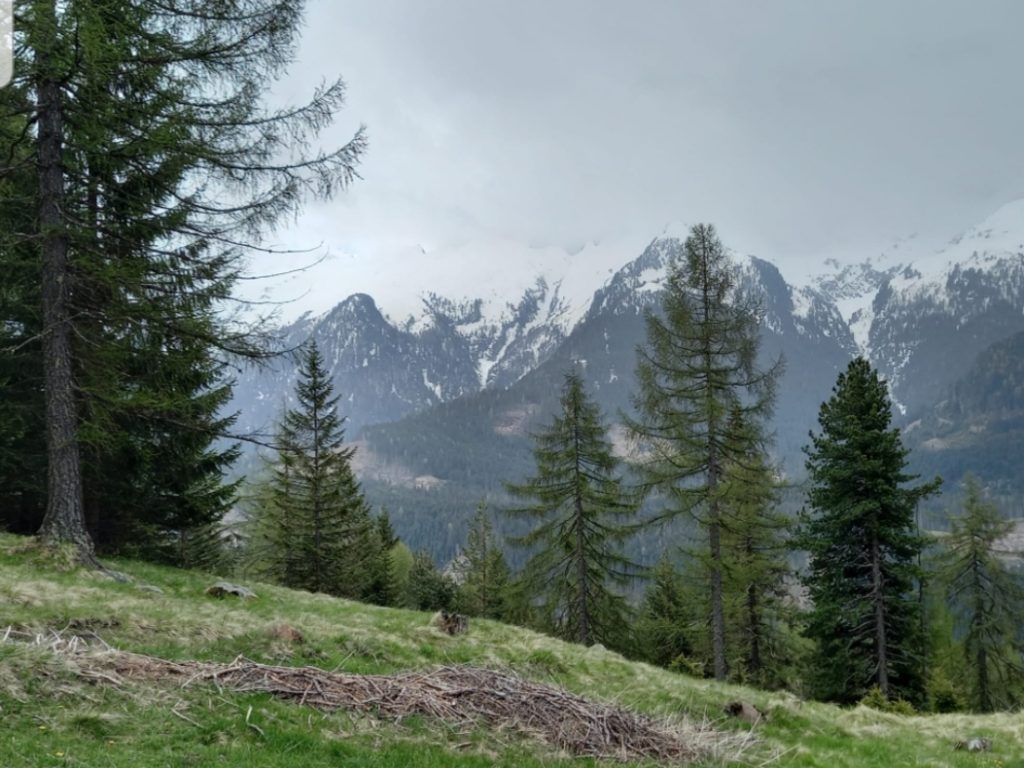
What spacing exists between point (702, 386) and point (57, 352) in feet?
60.0

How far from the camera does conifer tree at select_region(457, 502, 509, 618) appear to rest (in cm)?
4891

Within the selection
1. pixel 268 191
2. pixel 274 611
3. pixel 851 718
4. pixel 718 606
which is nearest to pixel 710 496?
pixel 718 606

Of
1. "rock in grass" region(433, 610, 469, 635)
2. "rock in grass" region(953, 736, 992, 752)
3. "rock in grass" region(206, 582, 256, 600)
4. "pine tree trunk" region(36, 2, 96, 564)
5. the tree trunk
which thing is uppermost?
"pine tree trunk" region(36, 2, 96, 564)

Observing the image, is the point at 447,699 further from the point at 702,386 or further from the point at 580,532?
the point at 580,532

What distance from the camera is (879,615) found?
915 inches

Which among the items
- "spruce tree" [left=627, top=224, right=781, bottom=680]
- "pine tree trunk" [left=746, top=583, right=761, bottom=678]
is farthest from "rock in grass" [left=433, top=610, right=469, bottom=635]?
"pine tree trunk" [left=746, top=583, right=761, bottom=678]

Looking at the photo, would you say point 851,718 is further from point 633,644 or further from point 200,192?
point 633,644

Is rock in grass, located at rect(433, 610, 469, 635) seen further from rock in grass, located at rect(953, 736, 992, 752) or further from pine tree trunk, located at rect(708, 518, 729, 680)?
pine tree trunk, located at rect(708, 518, 729, 680)

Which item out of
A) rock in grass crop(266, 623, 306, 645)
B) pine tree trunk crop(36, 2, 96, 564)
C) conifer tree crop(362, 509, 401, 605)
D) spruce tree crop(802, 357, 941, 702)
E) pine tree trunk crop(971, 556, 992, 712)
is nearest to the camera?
rock in grass crop(266, 623, 306, 645)

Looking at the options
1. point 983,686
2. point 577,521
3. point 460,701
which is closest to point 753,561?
point 577,521

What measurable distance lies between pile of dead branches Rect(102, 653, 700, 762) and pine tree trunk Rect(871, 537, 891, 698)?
19610 mm

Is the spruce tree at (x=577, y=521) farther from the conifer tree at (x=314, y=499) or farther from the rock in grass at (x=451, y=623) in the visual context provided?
the rock in grass at (x=451, y=623)

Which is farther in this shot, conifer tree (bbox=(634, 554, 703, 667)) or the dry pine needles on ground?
conifer tree (bbox=(634, 554, 703, 667))

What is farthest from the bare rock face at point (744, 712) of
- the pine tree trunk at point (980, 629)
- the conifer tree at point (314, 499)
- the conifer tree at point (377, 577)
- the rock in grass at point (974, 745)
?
the conifer tree at point (377, 577)
